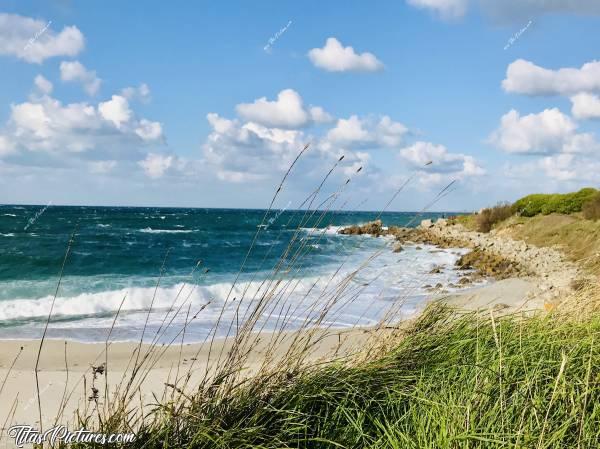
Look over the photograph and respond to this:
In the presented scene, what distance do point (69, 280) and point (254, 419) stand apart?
16916 millimetres

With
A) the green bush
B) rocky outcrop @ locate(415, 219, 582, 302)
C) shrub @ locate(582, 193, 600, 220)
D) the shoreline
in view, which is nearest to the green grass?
the shoreline

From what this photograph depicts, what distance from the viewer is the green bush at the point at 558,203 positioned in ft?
87.9

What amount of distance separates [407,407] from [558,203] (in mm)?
28431

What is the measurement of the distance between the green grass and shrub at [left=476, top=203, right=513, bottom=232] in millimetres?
30844

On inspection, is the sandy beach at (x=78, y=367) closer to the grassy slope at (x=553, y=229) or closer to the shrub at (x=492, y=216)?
the grassy slope at (x=553, y=229)

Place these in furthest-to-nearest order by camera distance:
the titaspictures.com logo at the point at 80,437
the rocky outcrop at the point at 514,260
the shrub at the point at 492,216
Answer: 1. the shrub at the point at 492,216
2. the rocky outcrop at the point at 514,260
3. the titaspictures.com logo at the point at 80,437

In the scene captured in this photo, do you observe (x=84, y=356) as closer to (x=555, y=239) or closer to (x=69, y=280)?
(x=69, y=280)

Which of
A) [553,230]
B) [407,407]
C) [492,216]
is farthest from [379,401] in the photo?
[492,216]

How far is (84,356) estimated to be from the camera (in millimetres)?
8500

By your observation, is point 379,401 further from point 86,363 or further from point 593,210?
point 593,210

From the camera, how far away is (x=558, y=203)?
91.0 ft

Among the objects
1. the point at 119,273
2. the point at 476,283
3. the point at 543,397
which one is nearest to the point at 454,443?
the point at 543,397

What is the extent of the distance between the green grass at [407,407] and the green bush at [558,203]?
2472 cm

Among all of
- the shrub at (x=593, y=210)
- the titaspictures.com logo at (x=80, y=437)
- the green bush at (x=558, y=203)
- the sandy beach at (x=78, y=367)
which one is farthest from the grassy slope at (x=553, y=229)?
the titaspictures.com logo at (x=80, y=437)
